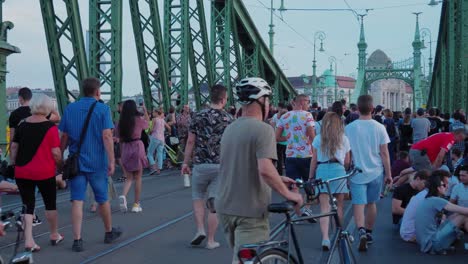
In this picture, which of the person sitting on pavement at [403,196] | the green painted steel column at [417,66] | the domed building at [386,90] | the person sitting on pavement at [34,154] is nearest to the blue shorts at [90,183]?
the person sitting on pavement at [34,154]

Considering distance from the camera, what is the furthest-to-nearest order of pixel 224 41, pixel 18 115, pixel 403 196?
pixel 224 41 < pixel 403 196 < pixel 18 115

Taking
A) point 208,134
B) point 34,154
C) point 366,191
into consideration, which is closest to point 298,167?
point 366,191

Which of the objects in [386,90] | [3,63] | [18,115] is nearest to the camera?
[18,115]

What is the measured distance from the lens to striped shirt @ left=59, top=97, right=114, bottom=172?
7438mm

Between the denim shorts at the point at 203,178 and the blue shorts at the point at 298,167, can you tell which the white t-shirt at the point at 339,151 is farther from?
the blue shorts at the point at 298,167

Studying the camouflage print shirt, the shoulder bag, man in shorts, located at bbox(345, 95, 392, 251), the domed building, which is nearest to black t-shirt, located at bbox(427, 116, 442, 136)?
man in shorts, located at bbox(345, 95, 392, 251)

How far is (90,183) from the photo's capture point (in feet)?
24.8

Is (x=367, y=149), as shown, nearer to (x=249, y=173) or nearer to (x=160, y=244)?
(x=160, y=244)

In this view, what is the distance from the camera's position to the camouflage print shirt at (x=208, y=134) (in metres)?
7.57

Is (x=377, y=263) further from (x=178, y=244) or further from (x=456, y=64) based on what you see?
(x=456, y=64)

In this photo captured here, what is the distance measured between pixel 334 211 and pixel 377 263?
192 cm

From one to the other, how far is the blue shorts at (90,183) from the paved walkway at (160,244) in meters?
0.59

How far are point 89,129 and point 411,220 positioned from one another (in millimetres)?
3996

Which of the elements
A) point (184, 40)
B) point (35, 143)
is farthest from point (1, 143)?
point (184, 40)
